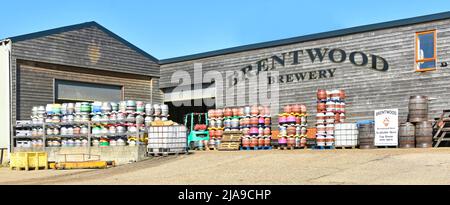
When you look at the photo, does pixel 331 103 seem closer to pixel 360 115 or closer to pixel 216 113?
pixel 360 115

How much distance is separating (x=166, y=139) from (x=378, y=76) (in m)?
9.76

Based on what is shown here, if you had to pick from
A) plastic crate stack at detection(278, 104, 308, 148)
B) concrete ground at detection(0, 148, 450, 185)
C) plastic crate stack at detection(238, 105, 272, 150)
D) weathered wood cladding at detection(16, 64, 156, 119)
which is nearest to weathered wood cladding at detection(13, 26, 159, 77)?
weathered wood cladding at detection(16, 64, 156, 119)

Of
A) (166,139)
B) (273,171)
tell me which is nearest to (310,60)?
(166,139)

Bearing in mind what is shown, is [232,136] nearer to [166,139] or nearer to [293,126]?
[293,126]

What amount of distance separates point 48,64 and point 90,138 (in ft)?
19.7

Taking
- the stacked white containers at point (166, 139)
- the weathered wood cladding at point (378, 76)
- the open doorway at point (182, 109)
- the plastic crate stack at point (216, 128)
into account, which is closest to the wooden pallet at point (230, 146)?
the plastic crate stack at point (216, 128)

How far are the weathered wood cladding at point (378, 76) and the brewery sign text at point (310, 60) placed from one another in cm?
16

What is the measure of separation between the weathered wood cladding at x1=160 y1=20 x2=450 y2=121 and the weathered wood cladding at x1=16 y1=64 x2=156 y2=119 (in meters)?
8.82

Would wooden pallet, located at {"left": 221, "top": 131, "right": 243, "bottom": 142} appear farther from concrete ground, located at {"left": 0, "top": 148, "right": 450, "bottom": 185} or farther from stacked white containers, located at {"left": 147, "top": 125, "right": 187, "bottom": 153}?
concrete ground, located at {"left": 0, "top": 148, "right": 450, "bottom": 185}

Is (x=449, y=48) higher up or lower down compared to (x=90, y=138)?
higher up

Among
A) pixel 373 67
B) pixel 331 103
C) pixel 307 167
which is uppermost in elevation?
pixel 373 67

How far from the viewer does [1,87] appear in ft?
90.2

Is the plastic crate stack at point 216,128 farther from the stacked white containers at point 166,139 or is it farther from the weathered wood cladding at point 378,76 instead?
the stacked white containers at point 166,139
